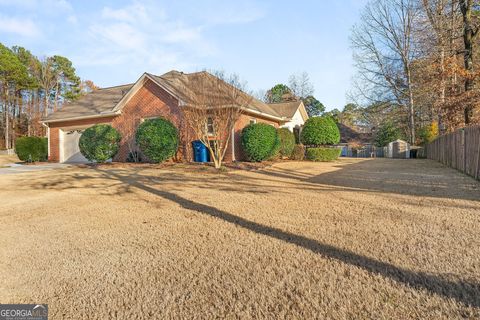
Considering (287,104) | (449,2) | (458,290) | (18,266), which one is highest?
(449,2)

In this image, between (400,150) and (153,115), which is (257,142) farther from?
(400,150)

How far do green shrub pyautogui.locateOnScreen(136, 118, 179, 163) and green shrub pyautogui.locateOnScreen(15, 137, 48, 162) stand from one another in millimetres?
9371

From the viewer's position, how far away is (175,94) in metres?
14.2

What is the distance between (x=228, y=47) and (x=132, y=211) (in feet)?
41.1

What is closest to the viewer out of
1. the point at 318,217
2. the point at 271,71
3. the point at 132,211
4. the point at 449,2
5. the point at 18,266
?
the point at 18,266

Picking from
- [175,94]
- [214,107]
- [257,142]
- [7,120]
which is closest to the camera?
[214,107]

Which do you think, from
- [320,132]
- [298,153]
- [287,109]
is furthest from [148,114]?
[287,109]

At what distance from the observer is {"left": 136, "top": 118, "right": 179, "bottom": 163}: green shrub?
12.7 m

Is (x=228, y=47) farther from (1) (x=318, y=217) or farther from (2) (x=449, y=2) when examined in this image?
(1) (x=318, y=217)

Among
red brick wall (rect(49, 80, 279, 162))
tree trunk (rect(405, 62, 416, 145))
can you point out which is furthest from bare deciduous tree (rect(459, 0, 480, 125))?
tree trunk (rect(405, 62, 416, 145))

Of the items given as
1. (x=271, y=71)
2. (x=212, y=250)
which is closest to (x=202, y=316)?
(x=212, y=250)

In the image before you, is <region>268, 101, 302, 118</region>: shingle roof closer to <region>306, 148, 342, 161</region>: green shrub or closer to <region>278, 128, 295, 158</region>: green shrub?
<region>278, 128, 295, 158</region>: green shrub

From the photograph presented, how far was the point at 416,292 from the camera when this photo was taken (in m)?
2.20

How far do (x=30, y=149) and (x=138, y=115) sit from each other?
793cm
